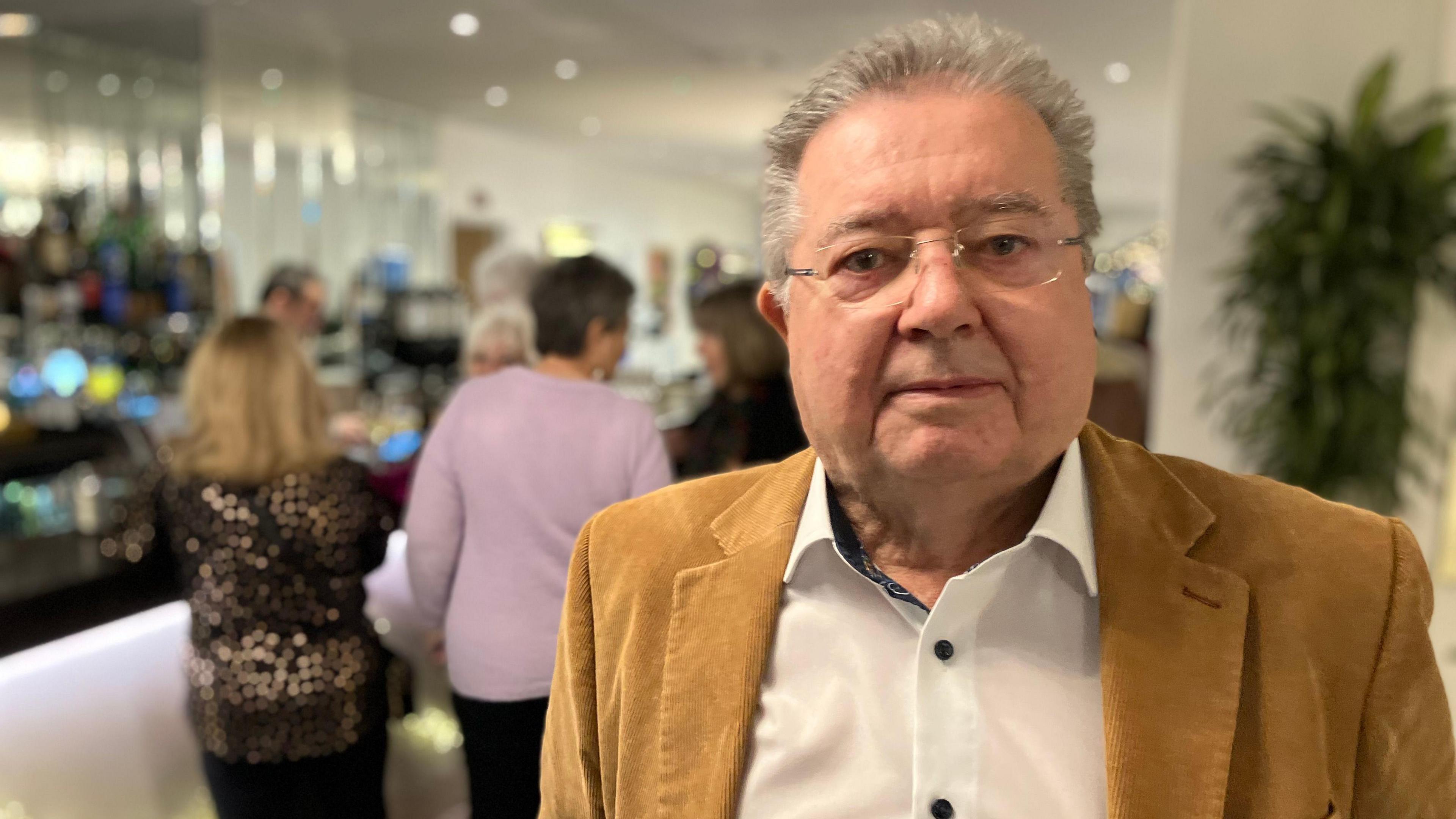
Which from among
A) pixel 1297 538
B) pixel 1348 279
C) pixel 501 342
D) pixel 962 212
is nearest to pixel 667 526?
pixel 962 212

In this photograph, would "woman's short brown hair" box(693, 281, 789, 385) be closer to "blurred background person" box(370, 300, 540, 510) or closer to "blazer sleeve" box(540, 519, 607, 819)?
"blurred background person" box(370, 300, 540, 510)

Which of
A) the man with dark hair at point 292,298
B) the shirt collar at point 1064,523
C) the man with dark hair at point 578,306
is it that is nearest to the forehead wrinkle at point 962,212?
the shirt collar at point 1064,523

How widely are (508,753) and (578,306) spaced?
38.4 inches

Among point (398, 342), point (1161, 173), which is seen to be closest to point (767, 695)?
point (398, 342)

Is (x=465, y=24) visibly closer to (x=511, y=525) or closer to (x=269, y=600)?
(x=269, y=600)

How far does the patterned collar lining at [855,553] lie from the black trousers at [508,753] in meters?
1.20

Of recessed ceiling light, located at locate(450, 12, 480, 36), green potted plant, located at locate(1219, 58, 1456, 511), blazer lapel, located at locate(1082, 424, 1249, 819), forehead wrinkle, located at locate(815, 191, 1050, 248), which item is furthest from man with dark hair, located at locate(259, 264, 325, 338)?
blazer lapel, located at locate(1082, 424, 1249, 819)

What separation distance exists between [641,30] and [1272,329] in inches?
180

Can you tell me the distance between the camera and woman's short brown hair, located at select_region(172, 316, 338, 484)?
2295 millimetres

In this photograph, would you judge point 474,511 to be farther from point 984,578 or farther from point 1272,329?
point 1272,329

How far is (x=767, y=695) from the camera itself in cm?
104

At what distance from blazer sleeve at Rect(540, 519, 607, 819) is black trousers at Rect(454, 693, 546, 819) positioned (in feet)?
3.19

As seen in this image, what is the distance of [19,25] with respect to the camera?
262 inches

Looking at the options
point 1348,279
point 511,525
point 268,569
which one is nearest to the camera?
point 511,525
